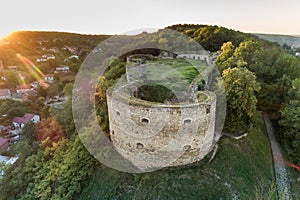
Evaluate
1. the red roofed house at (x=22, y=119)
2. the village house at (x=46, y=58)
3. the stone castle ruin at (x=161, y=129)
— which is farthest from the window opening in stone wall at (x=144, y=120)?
the village house at (x=46, y=58)

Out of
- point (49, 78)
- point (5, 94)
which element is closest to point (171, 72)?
point (49, 78)

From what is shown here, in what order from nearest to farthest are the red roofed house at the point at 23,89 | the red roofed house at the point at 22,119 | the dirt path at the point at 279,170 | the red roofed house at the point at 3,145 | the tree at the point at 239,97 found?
the dirt path at the point at 279,170, the tree at the point at 239,97, the red roofed house at the point at 3,145, the red roofed house at the point at 22,119, the red roofed house at the point at 23,89

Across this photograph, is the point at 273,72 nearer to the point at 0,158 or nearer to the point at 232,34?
the point at 232,34

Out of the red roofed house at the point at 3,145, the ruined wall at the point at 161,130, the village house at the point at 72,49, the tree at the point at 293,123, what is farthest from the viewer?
the village house at the point at 72,49

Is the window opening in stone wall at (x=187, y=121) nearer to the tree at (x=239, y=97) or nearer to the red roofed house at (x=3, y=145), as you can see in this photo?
the tree at (x=239, y=97)

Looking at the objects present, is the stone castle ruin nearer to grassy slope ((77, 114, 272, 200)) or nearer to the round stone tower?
the round stone tower

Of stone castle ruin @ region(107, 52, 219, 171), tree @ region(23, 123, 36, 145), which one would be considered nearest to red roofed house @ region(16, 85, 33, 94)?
tree @ region(23, 123, 36, 145)
